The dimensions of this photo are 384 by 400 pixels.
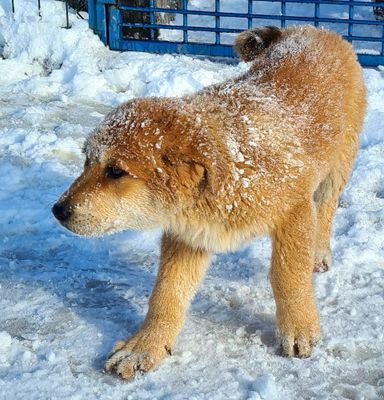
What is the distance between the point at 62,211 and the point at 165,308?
787 millimetres

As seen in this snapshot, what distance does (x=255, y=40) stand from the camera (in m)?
4.73

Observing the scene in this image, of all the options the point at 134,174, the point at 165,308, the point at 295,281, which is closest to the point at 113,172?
the point at 134,174

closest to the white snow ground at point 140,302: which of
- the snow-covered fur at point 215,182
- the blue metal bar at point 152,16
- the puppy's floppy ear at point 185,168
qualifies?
the snow-covered fur at point 215,182

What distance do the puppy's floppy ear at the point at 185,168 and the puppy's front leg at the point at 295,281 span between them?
52 cm

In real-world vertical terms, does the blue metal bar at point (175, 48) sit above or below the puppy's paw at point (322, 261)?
above

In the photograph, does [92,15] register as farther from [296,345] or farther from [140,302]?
[296,345]

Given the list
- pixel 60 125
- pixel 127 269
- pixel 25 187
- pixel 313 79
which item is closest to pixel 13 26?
pixel 60 125

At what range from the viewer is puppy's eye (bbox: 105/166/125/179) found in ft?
10.8

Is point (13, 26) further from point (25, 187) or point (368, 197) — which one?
point (368, 197)

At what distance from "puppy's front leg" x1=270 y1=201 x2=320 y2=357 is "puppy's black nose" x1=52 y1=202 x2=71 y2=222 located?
3.33ft

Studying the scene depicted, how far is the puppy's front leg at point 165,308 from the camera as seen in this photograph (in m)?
3.57

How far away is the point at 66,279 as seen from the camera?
14.6 feet

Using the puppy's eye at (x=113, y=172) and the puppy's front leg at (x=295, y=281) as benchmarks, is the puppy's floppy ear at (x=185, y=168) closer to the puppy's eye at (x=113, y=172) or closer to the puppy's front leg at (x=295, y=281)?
the puppy's eye at (x=113, y=172)

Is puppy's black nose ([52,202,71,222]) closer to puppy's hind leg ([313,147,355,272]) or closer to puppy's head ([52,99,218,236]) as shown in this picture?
puppy's head ([52,99,218,236])
